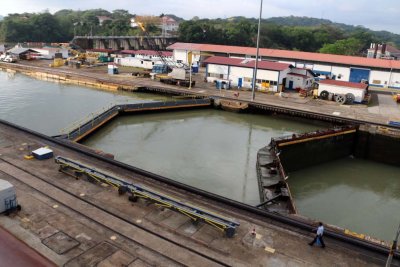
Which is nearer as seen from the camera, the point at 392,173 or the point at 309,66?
the point at 392,173

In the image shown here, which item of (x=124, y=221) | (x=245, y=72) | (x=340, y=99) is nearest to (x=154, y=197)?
(x=124, y=221)

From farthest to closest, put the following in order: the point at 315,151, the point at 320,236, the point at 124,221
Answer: the point at 315,151
the point at 124,221
the point at 320,236

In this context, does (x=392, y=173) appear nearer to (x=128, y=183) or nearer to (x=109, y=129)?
(x=128, y=183)

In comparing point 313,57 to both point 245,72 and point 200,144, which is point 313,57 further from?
point 200,144

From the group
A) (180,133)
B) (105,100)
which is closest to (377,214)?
(180,133)

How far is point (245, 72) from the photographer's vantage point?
49.2 meters

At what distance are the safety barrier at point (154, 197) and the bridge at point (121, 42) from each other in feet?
309

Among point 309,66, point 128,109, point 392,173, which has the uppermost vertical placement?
point 309,66

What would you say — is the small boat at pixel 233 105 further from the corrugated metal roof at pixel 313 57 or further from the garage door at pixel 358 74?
the garage door at pixel 358 74

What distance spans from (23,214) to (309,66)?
5490 centimetres

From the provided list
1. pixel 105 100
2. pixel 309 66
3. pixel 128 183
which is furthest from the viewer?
pixel 309 66

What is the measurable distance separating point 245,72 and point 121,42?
74784 mm

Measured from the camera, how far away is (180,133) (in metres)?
34.2

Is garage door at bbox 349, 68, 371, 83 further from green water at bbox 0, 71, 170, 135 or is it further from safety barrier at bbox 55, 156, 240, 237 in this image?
safety barrier at bbox 55, 156, 240, 237
